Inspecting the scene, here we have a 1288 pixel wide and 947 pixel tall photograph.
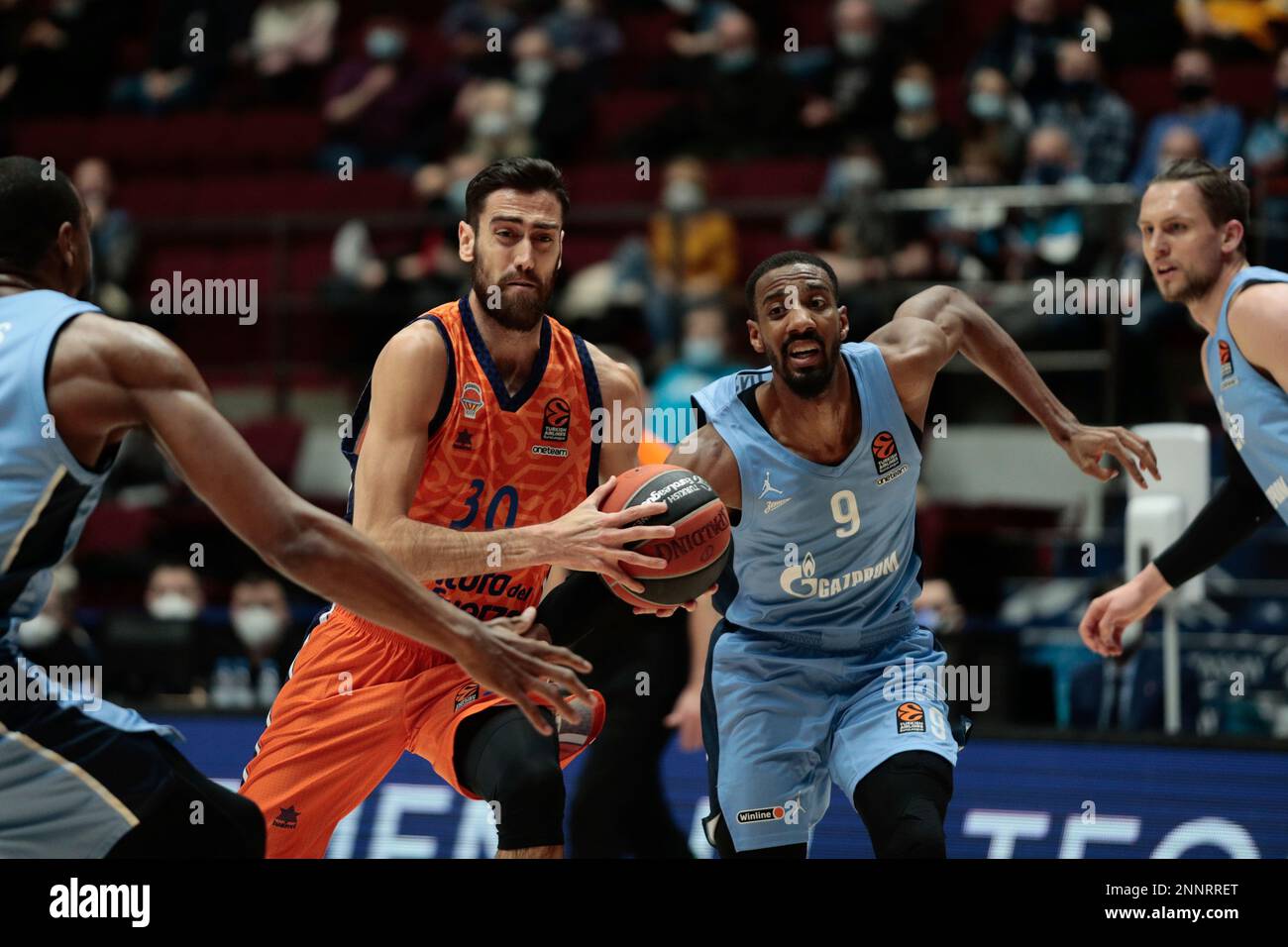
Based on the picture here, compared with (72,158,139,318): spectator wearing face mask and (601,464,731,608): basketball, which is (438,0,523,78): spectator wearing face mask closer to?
(72,158,139,318): spectator wearing face mask

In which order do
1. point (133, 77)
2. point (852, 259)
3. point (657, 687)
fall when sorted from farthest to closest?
point (133, 77)
point (852, 259)
point (657, 687)

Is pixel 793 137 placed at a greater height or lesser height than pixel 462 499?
greater

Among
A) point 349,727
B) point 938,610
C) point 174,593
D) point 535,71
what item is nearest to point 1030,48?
point 535,71

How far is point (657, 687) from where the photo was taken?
247 inches

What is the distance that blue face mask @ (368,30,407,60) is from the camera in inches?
481

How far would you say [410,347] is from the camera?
468 centimetres

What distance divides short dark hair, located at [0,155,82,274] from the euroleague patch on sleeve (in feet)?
8.38

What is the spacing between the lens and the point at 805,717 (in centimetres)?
474

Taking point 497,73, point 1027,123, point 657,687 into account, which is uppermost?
point 497,73

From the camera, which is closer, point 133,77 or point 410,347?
point 410,347
